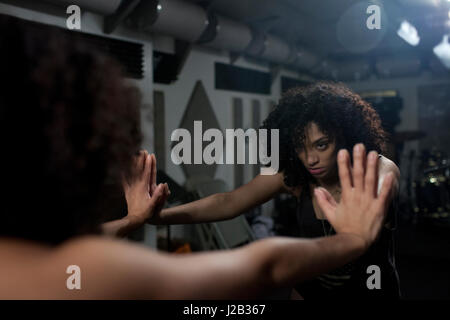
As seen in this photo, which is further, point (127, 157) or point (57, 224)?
A: point (127, 157)

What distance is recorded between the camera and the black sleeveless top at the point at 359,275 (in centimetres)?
157

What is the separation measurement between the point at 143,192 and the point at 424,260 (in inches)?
189

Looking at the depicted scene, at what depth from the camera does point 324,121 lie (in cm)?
180

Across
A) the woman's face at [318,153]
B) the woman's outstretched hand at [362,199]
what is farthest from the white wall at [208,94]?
the woman's outstretched hand at [362,199]

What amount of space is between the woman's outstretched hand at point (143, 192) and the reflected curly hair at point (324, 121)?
0.74m

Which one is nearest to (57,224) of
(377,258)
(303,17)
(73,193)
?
(73,193)

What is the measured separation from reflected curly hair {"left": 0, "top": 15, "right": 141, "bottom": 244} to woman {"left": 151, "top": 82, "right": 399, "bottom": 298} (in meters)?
0.75

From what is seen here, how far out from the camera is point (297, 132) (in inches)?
73.1

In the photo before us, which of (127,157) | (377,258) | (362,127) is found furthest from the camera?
(362,127)

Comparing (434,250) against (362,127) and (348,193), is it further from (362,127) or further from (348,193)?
(348,193)

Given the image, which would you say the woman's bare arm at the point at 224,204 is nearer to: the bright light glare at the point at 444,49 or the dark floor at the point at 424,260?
the dark floor at the point at 424,260

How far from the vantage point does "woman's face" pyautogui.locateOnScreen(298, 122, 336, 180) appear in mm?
1756

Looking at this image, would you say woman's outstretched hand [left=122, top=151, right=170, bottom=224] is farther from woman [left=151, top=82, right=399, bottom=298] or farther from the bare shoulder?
the bare shoulder

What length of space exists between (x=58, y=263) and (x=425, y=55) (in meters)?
8.37
